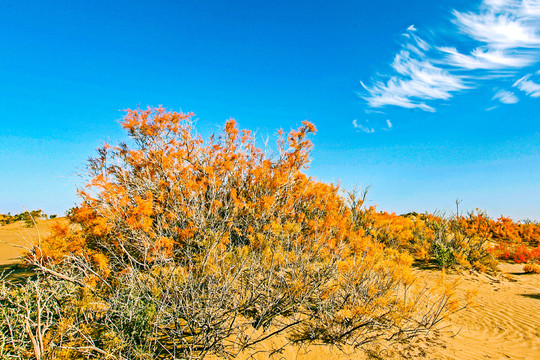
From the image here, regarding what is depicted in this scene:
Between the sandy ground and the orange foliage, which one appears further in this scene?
the orange foliage

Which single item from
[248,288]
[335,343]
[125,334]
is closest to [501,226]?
[335,343]

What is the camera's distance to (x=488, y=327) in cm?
617

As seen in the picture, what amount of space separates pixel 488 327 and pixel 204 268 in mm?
7184

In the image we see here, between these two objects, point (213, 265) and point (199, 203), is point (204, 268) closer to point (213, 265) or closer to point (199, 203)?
point (213, 265)

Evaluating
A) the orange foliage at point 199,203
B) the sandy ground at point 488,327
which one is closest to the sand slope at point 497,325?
the sandy ground at point 488,327

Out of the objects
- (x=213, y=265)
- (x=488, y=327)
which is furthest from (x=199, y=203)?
(x=488, y=327)

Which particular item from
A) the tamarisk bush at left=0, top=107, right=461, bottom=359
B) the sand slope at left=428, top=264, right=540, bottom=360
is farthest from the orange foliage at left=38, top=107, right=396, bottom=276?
the sand slope at left=428, top=264, right=540, bottom=360

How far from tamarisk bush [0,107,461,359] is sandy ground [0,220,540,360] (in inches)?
14.3

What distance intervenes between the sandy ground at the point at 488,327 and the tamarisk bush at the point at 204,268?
36cm

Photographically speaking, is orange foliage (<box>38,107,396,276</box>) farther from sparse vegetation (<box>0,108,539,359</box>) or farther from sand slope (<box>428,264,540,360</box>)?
sand slope (<box>428,264,540,360</box>)

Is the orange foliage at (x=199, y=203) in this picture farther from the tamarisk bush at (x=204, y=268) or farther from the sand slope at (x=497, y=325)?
the sand slope at (x=497, y=325)

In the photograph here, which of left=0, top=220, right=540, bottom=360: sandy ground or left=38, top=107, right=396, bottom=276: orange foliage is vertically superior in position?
left=38, top=107, right=396, bottom=276: orange foliage

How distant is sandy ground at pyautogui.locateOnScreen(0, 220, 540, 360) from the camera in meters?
4.81

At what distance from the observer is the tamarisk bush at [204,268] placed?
13.3ft
